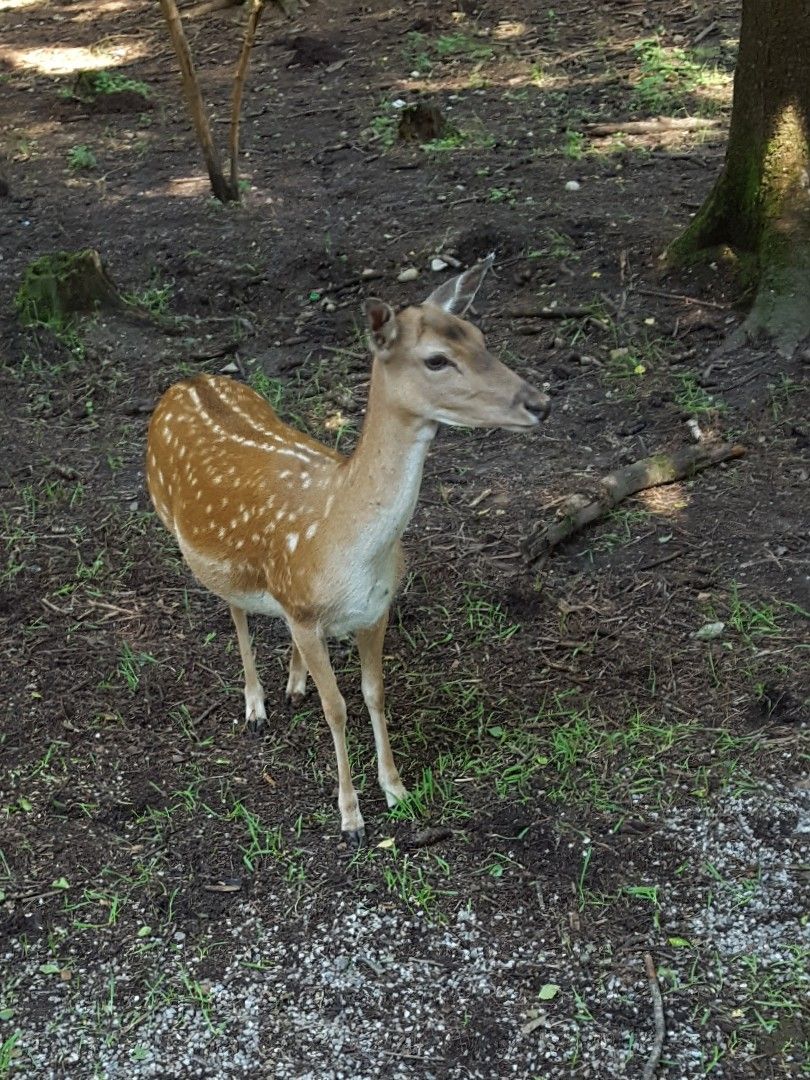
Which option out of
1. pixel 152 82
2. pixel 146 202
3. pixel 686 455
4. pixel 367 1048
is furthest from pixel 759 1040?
pixel 152 82

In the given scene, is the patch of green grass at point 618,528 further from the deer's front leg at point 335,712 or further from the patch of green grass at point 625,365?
the deer's front leg at point 335,712

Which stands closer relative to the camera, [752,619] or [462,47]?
[752,619]

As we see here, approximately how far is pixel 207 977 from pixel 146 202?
5779 millimetres

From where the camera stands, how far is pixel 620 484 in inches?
206

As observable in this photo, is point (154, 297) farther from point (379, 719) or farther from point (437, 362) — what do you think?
point (437, 362)

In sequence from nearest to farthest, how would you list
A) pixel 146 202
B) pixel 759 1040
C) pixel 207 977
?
pixel 759 1040, pixel 207 977, pixel 146 202

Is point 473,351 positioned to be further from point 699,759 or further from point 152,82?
point 152,82

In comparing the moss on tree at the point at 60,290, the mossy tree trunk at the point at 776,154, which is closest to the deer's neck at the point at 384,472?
the mossy tree trunk at the point at 776,154

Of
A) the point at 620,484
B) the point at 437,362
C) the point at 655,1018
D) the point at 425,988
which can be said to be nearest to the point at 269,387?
the point at 620,484

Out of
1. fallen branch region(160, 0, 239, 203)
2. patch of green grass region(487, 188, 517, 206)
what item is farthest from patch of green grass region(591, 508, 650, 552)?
fallen branch region(160, 0, 239, 203)

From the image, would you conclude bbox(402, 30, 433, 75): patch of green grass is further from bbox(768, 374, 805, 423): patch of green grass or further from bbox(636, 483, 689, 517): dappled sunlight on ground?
bbox(636, 483, 689, 517): dappled sunlight on ground

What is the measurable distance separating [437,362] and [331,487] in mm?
650

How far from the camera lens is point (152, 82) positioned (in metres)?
10.2

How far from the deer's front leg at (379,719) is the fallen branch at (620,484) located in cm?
112
